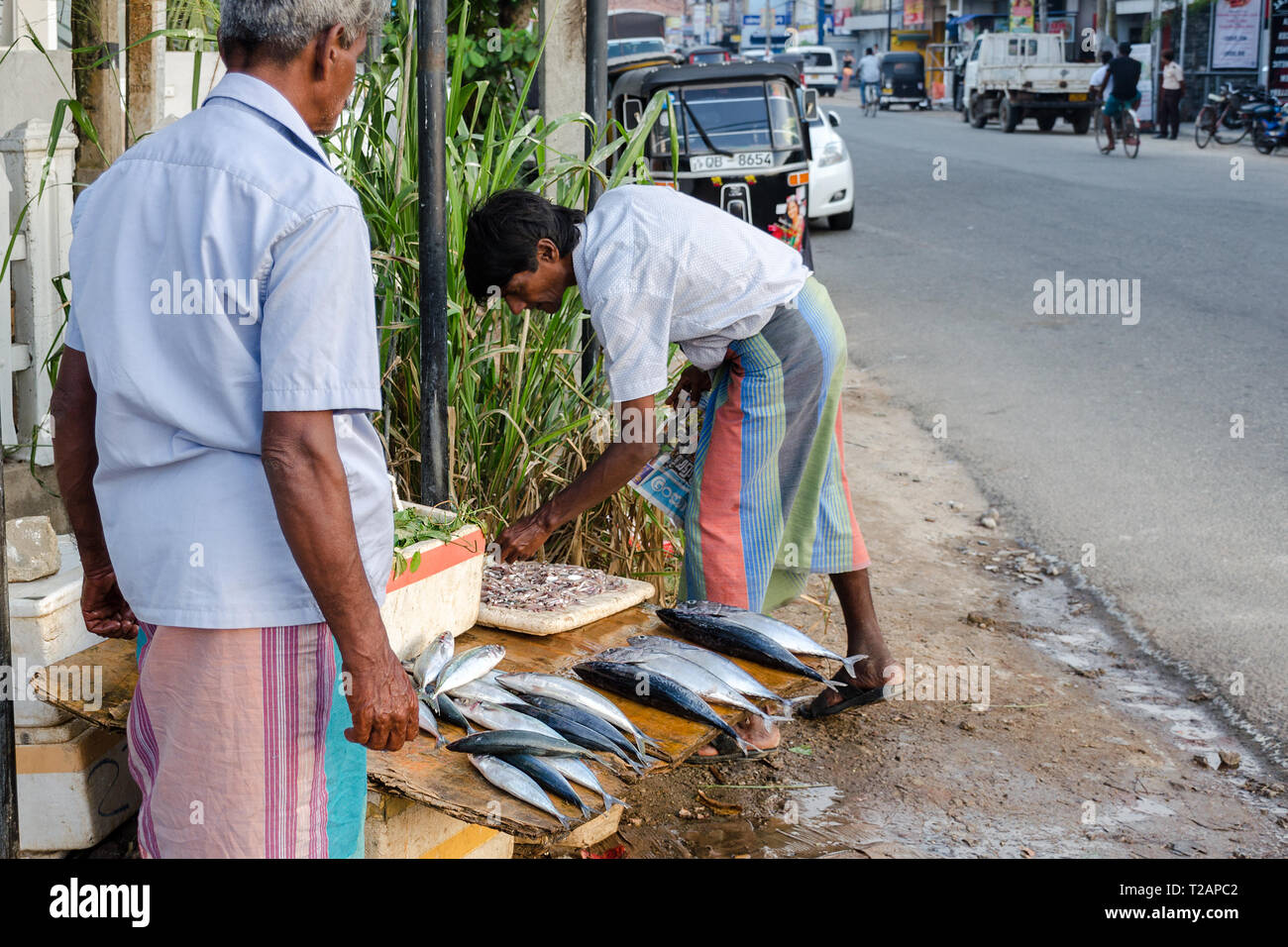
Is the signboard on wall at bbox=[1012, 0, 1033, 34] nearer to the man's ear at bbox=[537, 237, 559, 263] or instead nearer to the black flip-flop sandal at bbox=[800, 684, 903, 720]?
the black flip-flop sandal at bbox=[800, 684, 903, 720]

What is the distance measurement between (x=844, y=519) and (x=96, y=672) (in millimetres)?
1856

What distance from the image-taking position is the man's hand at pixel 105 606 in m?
2.17

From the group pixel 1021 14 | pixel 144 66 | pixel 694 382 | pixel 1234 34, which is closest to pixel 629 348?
pixel 694 382

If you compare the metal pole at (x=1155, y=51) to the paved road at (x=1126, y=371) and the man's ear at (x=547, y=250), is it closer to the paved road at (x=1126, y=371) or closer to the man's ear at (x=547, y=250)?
the paved road at (x=1126, y=371)

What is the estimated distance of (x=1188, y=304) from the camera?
9.34 m

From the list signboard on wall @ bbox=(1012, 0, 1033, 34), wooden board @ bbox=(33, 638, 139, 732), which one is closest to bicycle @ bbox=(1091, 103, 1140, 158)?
signboard on wall @ bbox=(1012, 0, 1033, 34)

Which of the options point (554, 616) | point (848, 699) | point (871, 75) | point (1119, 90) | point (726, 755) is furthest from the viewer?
point (871, 75)

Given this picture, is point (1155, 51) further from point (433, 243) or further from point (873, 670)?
point (433, 243)

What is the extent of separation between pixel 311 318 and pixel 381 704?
0.53m

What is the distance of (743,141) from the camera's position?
10.7 meters

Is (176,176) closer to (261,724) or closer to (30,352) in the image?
(261,724)

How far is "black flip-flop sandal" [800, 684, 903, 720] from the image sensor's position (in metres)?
3.81

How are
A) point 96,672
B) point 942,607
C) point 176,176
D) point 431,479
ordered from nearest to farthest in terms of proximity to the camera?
point 176,176 < point 96,672 < point 431,479 < point 942,607
